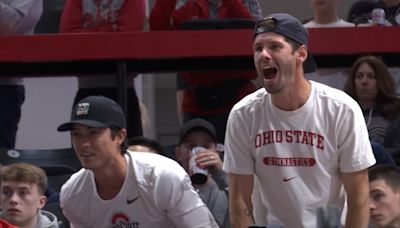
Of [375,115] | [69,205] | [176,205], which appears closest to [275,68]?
[176,205]

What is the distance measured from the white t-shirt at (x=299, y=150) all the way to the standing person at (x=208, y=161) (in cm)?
118

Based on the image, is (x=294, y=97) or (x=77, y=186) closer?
(x=294, y=97)

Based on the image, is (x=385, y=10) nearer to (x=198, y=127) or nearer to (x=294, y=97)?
(x=198, y=127)

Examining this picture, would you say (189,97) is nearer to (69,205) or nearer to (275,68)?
(69,205)

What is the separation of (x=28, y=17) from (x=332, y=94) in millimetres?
3484

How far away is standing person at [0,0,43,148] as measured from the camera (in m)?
9.04

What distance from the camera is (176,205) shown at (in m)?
6.75

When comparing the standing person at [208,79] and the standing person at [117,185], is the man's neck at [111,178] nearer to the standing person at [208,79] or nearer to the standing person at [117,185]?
the standing person at [117,185]

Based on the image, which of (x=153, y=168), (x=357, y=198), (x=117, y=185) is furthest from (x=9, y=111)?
(x=357, y=198)

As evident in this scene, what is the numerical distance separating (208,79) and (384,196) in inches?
92.7

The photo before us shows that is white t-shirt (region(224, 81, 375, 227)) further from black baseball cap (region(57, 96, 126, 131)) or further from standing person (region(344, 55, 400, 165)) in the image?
standing person (region(344, 55, 400, 165))

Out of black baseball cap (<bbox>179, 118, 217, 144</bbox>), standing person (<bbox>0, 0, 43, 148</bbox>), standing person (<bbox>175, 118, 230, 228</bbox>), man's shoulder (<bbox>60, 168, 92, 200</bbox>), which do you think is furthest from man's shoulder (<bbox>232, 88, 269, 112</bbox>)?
standing person (<bbox>0, 0, 43, 148</bbox>)

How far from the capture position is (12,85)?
9102 mm

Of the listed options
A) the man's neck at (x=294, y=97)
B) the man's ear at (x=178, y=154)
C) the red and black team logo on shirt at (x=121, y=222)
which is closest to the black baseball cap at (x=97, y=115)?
the red and black team logo on shirt at (x=121, y=222)
